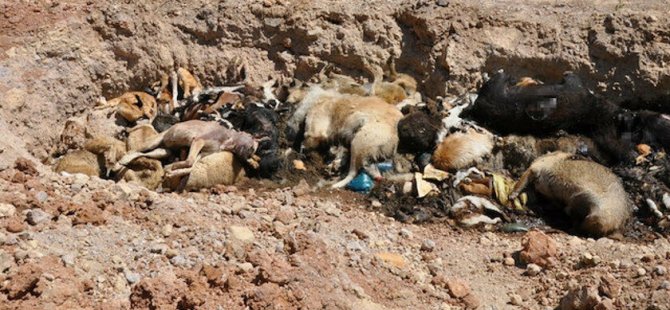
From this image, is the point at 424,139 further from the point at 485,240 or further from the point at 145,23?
the point at 145,23

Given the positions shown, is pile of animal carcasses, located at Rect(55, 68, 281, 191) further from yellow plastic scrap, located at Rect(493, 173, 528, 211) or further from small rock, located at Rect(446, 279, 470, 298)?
small rock, located at Rect(446, 279, 470, 298)

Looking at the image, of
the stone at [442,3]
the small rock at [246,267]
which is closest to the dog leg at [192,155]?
the small rock at [246,267]

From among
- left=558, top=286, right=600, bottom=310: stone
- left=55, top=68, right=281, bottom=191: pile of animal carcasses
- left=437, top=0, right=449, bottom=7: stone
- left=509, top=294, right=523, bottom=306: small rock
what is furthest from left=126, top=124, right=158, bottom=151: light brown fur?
left=558, top=286, right=600, bottom=310: stone

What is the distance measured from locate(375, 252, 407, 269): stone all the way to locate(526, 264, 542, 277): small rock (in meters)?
1.01

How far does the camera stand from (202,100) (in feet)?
28.2

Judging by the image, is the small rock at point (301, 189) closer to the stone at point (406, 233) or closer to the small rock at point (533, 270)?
the stone at point (406, 233)

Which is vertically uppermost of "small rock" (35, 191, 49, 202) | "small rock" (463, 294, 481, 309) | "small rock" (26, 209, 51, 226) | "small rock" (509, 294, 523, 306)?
"small rock" (26, 209, 51, 226)

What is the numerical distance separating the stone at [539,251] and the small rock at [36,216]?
371 cm

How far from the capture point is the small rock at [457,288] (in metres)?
5.62

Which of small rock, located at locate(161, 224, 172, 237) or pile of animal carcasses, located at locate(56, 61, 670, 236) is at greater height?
small rock, located at locate(161, 224, 172, 237)

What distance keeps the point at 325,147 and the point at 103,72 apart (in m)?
2.71

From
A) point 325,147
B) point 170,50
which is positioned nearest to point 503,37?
point 325,147

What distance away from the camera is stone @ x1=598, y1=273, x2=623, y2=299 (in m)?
5.28

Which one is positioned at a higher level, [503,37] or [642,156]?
[503,37]
